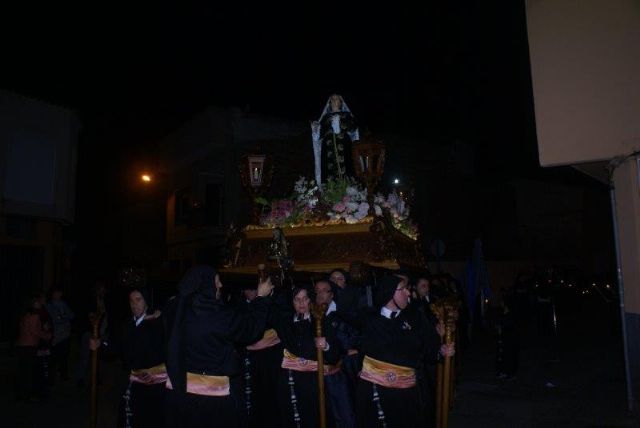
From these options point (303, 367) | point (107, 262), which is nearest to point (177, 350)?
point (303, 367)

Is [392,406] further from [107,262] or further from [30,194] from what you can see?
[107,262]

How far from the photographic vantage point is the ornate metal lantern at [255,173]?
7090 mm

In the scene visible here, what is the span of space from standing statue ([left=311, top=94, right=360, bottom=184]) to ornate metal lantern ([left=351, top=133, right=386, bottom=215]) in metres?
1.13

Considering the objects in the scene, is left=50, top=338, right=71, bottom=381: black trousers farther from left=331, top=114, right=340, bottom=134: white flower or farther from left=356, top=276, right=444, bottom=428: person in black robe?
left=356, top=276, right=444, bottom=428: person in black robe

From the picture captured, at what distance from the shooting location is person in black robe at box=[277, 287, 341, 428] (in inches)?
199

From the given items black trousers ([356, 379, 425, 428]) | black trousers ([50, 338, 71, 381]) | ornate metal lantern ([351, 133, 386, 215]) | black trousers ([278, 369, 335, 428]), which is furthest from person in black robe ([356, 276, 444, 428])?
black trousers ([50, 338, 71, 381])

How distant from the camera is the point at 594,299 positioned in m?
23.4

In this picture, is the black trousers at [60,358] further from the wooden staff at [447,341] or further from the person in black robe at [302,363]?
the wooden staff at [447,341]

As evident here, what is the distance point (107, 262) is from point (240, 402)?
21.1 m

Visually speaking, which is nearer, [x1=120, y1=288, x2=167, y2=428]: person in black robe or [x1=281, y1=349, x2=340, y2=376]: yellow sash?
[x1=120, y1=288, x2=167, y2=428]: person in black robe

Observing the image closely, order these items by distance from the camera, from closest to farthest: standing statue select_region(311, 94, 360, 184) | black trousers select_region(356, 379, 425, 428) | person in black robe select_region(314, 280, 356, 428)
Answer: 1. black trousers select_region(356, 379, 425, 428)
2. person in black robe select_region(314, 280, 356, 428)
3. standing statue select_region(311, 94, 360, 184)

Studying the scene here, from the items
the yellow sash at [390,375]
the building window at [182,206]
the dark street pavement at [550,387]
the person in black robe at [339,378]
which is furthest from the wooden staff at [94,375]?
the building window at [182,206]

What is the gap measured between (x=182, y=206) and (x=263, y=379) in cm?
1766

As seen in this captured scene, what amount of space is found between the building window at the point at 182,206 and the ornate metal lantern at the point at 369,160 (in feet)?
51.9
